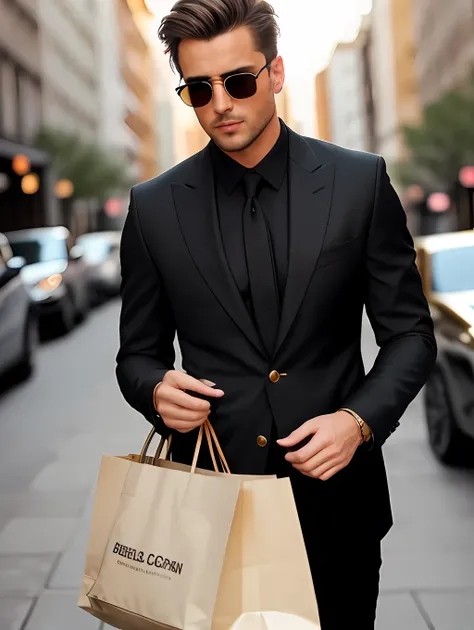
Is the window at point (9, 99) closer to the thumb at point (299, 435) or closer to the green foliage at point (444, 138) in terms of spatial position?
the green foliage at point (444, 138)

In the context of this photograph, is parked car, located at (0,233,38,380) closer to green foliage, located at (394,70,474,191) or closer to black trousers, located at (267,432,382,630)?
black trousers, located at (267,432,382,630)

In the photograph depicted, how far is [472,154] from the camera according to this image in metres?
41.8

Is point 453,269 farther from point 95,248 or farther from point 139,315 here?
point 95,248

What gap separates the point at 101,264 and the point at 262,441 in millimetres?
19063

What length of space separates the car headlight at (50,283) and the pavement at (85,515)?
4.42 meters

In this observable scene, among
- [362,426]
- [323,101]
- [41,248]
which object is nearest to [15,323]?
[41,248]

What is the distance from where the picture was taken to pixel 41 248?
15695mm

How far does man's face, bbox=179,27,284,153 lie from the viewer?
6.75 feet

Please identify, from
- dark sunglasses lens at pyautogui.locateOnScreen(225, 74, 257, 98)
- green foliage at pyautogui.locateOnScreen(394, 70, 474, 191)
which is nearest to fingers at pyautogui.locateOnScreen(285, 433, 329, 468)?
dark sunglasses lens at pyautogui.locateOnScreen(225, 74, 257, 98)

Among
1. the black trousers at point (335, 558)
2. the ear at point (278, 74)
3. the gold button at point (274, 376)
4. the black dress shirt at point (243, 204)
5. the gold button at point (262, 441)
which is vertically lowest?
the black trousers at point (335, 558)

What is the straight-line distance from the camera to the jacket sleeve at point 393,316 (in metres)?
2.08

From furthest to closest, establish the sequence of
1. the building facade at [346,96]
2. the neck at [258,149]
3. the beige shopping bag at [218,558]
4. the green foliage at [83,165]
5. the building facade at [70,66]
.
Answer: the building facade at [346,96] < the building facade at [70,66] < the green foliage at [83,165] < the neck at [258,149] < the beige shopping bag at [218,558]

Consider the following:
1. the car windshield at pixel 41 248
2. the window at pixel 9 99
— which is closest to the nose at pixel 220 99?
the car windshield at pixel 41 248

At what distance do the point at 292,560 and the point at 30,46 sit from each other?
44.8m
